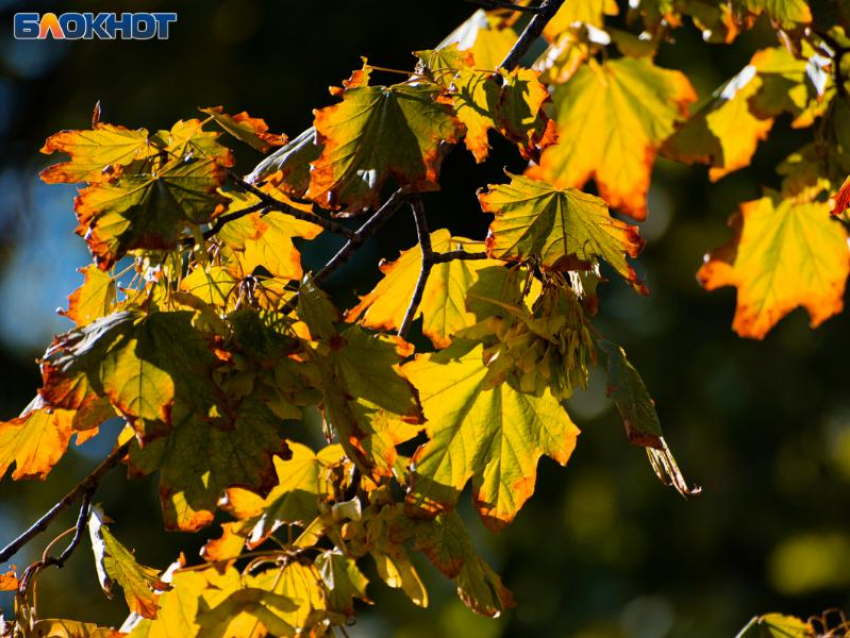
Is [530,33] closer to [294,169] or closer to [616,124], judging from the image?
[294,169]

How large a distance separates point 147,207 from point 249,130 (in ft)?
0.70

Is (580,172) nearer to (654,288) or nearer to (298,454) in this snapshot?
(298,454)

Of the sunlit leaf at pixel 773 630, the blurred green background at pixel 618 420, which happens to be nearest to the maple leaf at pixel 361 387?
the sunlit leaf at pixel 773 630

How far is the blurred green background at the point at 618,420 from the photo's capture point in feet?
15.0

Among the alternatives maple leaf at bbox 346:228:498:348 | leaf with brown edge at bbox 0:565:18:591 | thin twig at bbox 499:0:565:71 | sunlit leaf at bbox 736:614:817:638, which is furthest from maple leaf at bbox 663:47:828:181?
leaf with brown edge at bbox 0:565:18:591

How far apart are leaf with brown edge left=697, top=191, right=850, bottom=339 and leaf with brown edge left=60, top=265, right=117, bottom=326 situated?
1.00m

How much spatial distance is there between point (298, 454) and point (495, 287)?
1.06 ft

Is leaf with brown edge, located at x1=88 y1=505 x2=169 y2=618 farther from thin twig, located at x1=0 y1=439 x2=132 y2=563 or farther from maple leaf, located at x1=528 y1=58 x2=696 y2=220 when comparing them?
maple leaf, located at x1=528 y1=58 x2=696 y2=220

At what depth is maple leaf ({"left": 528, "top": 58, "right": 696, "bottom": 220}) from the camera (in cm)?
188

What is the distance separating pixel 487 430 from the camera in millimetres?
1221

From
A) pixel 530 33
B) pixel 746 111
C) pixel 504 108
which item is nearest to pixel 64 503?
pixel 504 108

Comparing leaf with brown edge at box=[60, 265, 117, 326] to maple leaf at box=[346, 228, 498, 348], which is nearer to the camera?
leaf with brown edge at box=[60, 265, 117, 326]

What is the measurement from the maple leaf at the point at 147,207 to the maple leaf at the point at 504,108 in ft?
0.85

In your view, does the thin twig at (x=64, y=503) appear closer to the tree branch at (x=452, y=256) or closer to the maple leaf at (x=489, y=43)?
the tree branch at (x=452, y=256)
